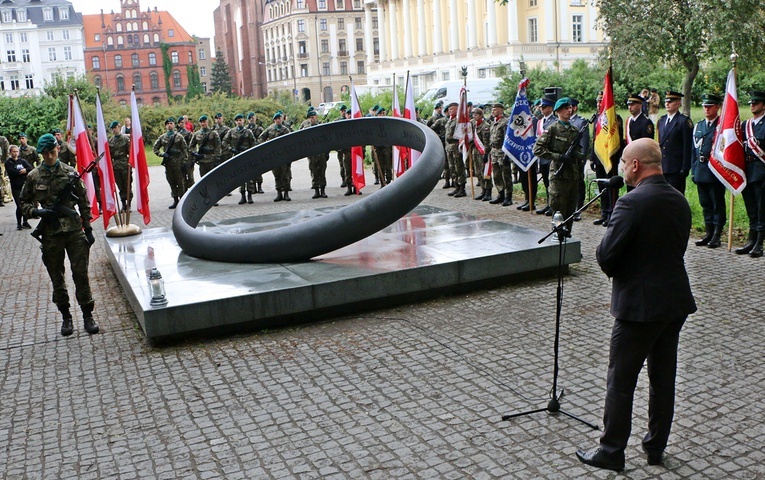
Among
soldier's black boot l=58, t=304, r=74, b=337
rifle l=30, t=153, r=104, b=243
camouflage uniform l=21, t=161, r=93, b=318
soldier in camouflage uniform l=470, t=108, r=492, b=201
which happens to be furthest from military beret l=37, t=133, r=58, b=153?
soldier in camouflage uniform l=470, t=108, r=492, b=201

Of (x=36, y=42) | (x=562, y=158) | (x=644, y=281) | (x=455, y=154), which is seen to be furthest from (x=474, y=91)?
(x=36, y=42)

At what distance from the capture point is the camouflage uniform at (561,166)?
1063 centimetres

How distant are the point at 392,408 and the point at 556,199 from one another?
234 inches

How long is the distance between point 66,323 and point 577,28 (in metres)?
63.6

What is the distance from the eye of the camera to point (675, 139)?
1095 centimetres

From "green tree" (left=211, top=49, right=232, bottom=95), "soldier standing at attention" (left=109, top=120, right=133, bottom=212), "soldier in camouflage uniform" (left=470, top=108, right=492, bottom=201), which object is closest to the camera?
"soldier standing at attention" (left=109, top=120, right=133, bottom=212)

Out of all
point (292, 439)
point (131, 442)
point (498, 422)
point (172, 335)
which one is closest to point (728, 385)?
point (498, 422)

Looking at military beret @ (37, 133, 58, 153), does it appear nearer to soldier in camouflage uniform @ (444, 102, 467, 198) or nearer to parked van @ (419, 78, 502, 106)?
soldier in camouflage uniform @ (444, 102, 467, 198)

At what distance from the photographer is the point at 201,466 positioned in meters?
4.81

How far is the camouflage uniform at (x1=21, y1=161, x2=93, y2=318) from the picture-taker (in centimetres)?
783

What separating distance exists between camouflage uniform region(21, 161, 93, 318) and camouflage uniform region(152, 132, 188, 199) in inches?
391

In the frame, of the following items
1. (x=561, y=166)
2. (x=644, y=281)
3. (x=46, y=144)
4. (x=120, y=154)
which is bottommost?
(x=644, y=281)

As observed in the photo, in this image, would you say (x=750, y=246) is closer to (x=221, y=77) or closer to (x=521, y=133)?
(x=521, y=133)

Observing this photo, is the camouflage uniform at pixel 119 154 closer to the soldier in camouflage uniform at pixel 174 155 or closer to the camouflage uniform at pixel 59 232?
the soldier in camouflage uniform at pixel 174 155
